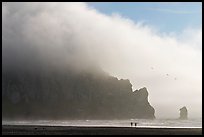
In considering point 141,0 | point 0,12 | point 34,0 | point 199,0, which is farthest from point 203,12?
point 0,12

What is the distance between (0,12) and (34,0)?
1834 mm

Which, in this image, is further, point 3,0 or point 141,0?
point 3,0

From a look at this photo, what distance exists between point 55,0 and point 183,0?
635 centimetres

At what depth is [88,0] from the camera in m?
18.0

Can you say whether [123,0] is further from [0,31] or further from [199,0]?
[0,31]

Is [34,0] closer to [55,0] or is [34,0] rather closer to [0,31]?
[55,0]

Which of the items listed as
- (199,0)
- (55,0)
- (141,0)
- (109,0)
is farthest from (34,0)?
(199,0)

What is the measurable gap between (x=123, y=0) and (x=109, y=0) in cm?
73

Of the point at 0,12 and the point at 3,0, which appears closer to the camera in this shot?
the point at 0,12

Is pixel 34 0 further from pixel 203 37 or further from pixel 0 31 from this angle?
pixel 203 37

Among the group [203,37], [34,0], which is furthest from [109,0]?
[203,37]

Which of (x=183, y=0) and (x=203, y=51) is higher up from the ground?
(x=183, y=0)

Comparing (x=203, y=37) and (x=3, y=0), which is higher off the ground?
(x=3, y=0)

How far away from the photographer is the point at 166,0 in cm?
1745
